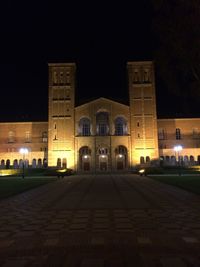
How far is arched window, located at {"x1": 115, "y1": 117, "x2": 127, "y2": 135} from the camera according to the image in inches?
2352

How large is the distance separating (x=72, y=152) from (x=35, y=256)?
173ft

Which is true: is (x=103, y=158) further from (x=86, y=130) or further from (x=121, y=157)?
(x=86, y=130)

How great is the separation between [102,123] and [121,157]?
795 cm

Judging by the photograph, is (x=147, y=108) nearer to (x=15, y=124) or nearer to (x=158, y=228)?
(x=15, y=124)

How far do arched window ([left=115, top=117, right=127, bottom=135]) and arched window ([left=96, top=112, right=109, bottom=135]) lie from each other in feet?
6.71

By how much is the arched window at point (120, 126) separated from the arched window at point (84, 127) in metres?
5.72

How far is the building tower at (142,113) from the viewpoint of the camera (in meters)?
57.9

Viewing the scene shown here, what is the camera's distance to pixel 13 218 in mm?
9812

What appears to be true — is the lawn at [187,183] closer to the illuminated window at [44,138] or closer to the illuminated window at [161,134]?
the illuminated window at [161,134]

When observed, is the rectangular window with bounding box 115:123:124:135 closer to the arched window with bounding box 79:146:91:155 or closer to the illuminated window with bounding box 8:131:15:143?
the arched window with bounding box 79:146:91:155

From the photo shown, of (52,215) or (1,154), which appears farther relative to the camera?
(1,154)

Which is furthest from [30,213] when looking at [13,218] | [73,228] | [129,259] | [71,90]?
[71,90]

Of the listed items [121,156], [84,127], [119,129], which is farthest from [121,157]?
[84,127]

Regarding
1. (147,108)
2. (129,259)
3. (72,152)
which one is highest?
(147,108)
